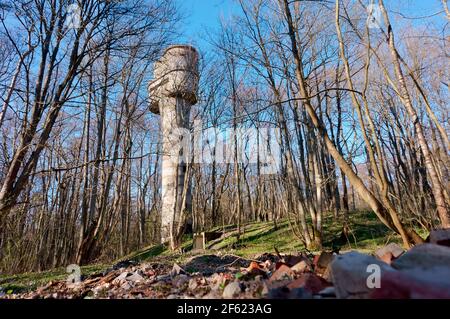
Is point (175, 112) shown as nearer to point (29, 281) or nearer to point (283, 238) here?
point (283, 238)

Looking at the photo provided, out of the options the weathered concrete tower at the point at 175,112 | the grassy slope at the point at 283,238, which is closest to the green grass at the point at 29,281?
the grassy slope at the point at 283,238

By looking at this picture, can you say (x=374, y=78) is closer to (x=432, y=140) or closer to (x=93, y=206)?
(x=432, y=140)

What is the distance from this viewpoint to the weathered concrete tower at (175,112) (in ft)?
39.1

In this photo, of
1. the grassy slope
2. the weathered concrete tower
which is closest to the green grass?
the grassy slope

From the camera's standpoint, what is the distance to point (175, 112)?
1259cm

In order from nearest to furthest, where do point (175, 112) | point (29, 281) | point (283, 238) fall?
point (29, 281) → point (283, 238) → point (175, 112)

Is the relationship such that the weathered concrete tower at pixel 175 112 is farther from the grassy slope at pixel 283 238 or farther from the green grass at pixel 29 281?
the green grass at pixel 29 281

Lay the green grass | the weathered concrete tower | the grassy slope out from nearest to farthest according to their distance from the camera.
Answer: the green grass
the grassy slope
the weathered concrete tower

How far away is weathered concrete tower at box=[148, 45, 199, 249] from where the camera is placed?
39.1 feet

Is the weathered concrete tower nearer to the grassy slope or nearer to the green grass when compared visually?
the grassy slope

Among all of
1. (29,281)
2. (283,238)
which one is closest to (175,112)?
(283,238)

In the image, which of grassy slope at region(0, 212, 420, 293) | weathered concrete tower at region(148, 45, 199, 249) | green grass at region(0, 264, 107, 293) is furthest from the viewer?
weathered concrete tower at region(148, 45, 199, 249)

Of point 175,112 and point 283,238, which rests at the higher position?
point 175,112

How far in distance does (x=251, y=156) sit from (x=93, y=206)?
10.9 meters
